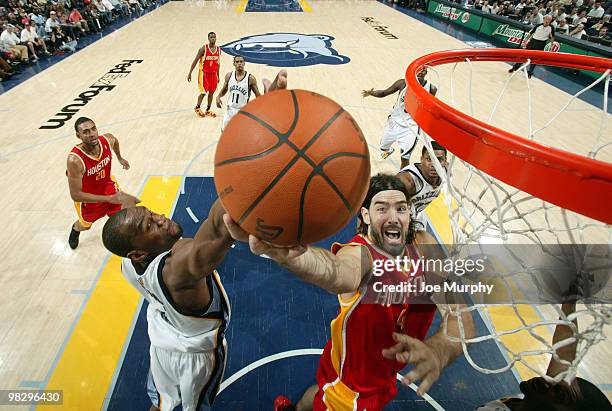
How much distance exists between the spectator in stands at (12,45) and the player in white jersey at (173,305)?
10.8 m

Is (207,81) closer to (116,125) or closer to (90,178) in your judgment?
(116,125)

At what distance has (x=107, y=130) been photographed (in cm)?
650

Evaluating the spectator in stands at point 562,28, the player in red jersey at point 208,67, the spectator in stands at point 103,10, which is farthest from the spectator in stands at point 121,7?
the spectator in stands at point 562,28

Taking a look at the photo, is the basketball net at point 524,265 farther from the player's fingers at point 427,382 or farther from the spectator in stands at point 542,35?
the spectator in stands at point 542,35

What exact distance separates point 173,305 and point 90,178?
2.29 m

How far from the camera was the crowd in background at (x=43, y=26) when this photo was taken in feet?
31.8

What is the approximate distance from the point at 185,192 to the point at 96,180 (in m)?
1.34

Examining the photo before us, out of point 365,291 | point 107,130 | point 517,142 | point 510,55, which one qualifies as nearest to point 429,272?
point 365,291

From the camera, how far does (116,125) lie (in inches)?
265

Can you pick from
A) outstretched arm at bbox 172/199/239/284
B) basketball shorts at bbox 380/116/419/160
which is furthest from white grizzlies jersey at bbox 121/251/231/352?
basketball shorts at bbox 380/116/419/160

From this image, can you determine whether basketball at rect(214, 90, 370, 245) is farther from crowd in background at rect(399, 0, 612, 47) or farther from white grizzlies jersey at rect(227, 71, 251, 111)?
crowd in background at rect(399, 0, 612, 47)

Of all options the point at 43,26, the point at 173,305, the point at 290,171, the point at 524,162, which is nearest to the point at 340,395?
the point at 173,305

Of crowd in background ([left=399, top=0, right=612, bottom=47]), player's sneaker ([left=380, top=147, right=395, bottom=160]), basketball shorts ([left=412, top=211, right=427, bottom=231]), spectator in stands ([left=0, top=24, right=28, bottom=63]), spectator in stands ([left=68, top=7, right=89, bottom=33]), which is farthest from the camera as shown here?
spectator in stands ([left=68, top=7, right=89, bottom=33])

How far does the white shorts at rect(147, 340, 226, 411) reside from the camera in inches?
83.7
